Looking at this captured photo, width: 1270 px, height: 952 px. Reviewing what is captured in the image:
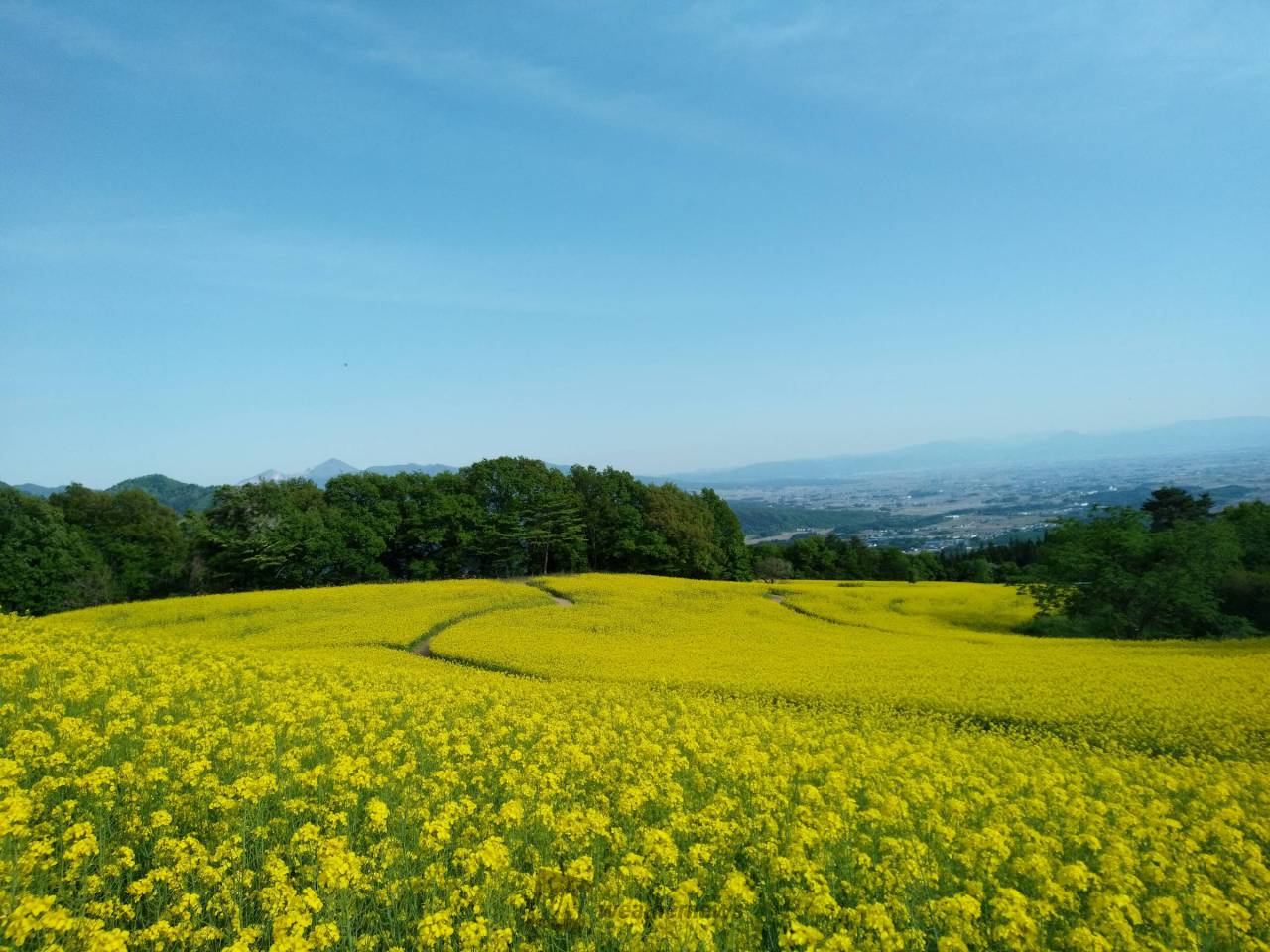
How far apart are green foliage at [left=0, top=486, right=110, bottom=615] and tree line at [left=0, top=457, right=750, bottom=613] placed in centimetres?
9

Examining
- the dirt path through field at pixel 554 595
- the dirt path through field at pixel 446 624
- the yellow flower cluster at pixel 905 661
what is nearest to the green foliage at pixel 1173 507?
the yellow flower cluster at pixel 905 661

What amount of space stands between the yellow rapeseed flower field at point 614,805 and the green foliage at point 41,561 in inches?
1599

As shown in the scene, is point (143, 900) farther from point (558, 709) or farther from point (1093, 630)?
point (1093, 630)

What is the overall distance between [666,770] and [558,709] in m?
5.40

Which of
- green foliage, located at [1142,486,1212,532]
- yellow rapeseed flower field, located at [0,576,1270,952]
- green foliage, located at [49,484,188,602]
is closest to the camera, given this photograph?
yellow rapeseed flower field, located at [0,576,1270,952]

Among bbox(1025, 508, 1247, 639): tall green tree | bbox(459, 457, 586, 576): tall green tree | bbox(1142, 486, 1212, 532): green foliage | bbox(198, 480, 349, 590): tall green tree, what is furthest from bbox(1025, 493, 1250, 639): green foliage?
bbox(198, 480, 349, 590): tall green tree

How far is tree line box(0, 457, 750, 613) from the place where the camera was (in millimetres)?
50062

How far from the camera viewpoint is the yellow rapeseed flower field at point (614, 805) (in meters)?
5.12

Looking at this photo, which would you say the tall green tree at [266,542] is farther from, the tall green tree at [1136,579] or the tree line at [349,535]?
the tall green tree at [1136,579]

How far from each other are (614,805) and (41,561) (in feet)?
197

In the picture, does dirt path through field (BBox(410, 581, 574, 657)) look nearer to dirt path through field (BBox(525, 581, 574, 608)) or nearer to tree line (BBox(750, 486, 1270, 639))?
dirt path through field (BBox(525, 581, 574, 608))

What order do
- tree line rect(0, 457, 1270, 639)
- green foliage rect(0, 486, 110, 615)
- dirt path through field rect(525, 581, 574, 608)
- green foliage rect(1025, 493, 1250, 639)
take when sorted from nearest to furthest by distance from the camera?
green foliage rect(1025, 493, 1250, 639) → tree line rect(0, 457, 1270, 639) → dirt path through field rect(525, 581, 574, 608) → green foliage rect(0, 486, 110, 615)

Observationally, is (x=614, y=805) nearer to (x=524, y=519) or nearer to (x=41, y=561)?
(x=524, y=519)

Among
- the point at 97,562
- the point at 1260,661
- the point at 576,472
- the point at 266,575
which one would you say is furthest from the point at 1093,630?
the point at 97,562
